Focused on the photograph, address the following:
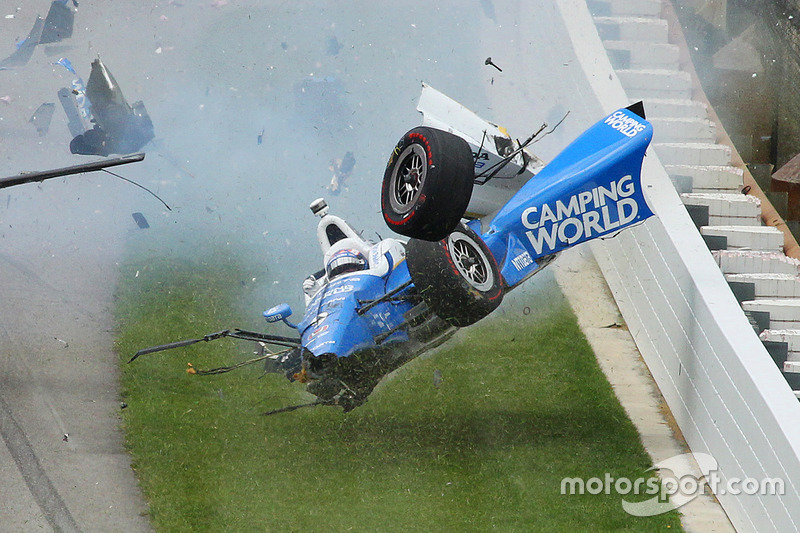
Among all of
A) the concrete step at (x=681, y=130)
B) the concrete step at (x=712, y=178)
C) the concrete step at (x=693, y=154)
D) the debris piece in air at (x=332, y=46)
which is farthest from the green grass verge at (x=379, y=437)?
the concrete step at (x=681, y=130)

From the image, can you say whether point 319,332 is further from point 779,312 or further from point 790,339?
point 779,312

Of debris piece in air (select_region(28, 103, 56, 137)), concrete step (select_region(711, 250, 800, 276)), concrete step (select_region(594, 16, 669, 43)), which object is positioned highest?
concrete step (select_region(594, 16, 669, 43))

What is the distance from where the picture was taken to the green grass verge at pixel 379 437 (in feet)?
25.2

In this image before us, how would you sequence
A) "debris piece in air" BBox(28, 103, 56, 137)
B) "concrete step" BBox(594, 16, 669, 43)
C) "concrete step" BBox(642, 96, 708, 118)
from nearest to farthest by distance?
"debris piece in air" BBox(28, 103, 56, 137) < "concrete step" BBox(642, 96, 708, 118) < "concrete step" BBox(594, 16, 669, 43)

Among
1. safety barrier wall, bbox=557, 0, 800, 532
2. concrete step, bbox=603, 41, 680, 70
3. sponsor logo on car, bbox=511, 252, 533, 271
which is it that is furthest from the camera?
concrete step, bbox=603, 41, 680, 70

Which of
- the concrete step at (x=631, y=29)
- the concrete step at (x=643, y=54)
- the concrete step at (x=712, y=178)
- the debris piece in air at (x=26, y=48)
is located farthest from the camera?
the concrete step at (x=631, y=29)

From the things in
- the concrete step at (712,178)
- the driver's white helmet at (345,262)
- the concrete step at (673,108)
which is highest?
the concrete step at (673,108)

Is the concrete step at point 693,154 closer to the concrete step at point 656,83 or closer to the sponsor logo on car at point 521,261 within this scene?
the concrete step at point 656,83

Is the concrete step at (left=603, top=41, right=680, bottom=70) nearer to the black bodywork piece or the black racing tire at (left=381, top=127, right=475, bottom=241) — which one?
the black bodywork piece

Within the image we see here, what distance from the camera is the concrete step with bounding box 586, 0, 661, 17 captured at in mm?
13914

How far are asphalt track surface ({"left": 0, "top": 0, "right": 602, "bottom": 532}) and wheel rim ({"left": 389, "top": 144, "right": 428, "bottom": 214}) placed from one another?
3.29 metres

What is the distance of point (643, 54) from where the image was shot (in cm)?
1351

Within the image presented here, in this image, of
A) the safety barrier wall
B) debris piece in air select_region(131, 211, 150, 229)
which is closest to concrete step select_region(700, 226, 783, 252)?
the safety barrier wall

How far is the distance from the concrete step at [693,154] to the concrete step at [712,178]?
0.14 meters
